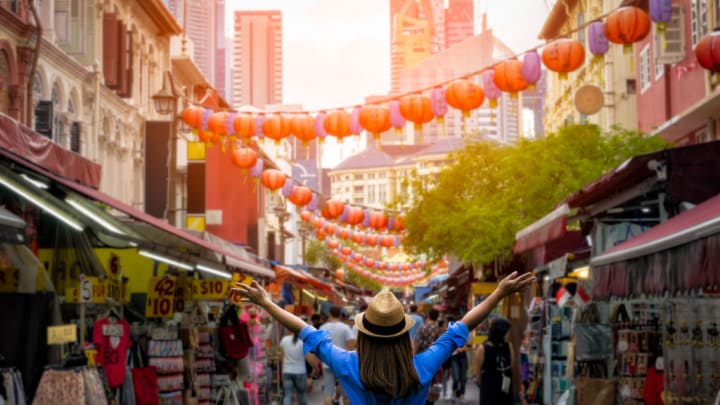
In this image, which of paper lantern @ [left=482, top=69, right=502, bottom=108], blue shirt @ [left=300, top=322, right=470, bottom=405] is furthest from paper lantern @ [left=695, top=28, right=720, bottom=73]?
blue shirt @ [left=300, top=322, right=470, bottom=405]

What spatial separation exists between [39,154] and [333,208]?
27.0 m

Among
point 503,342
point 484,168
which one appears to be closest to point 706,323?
point 503,342

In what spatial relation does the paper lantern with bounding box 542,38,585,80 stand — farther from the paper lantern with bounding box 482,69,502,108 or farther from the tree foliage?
the tree foliage

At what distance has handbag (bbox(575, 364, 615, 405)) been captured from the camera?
13.9m

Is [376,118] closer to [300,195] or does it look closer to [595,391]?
[595,391]

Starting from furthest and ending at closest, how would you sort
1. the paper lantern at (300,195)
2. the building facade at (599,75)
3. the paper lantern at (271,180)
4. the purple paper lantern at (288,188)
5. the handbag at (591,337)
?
the building facade at (599,75), the paper lantern at (300,195), the purple paper lantern at (288,188), the paper lantern at (271,180), the handbag at (591,337)

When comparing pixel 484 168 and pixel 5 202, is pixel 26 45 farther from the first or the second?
pixel 484 168

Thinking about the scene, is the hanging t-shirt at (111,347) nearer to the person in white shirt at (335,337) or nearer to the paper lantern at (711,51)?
the person in white shirt at (335,337)

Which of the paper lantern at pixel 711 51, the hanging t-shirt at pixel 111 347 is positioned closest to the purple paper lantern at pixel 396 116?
the paper lantern at pixel 711 51

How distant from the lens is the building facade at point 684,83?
29328 mm

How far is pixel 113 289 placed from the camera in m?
14.5

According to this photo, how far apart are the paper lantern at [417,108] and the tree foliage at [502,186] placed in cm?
710

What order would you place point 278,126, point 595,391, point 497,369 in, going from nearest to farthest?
point 595,391, point 497,369, point 278,126

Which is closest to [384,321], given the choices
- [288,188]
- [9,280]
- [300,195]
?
[9,280]
